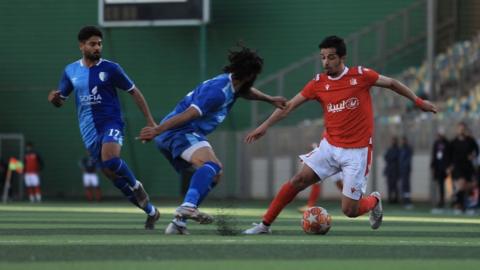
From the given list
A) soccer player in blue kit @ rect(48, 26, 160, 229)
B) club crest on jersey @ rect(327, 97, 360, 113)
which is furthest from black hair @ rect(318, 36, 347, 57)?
soccer player in blue kit @ rect(48, 26, 160, 229)

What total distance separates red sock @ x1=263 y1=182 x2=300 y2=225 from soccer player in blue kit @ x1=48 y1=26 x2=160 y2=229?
1342 millimetres

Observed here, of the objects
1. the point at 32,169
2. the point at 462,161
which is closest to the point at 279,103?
the point at 462,161

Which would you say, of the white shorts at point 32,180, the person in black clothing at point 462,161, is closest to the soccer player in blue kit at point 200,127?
the person in black clothing at point 462,161

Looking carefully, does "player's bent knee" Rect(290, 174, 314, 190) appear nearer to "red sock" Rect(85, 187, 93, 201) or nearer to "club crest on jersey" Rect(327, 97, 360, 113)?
"club crest on jersey" Rect(327, 97, 360, 113)

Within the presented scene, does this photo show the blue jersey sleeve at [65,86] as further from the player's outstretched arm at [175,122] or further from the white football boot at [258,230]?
the white football boot at [258,230]

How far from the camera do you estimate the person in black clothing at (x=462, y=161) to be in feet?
80.5

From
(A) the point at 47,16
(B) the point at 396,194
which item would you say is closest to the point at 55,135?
(A) the point at 47,16

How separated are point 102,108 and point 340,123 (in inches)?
96.9

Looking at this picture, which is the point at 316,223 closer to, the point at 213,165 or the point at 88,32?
the point at 213,165

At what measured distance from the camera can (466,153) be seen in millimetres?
24531

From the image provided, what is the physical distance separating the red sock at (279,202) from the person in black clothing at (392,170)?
57.2 ft

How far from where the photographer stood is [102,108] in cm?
1262

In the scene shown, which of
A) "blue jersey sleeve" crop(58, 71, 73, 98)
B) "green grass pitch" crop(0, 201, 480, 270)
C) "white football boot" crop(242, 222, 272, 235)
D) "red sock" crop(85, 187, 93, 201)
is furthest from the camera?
"red sock" crop(85, 187, 93, 201)

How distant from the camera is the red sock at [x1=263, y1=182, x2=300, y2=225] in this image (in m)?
12.1
